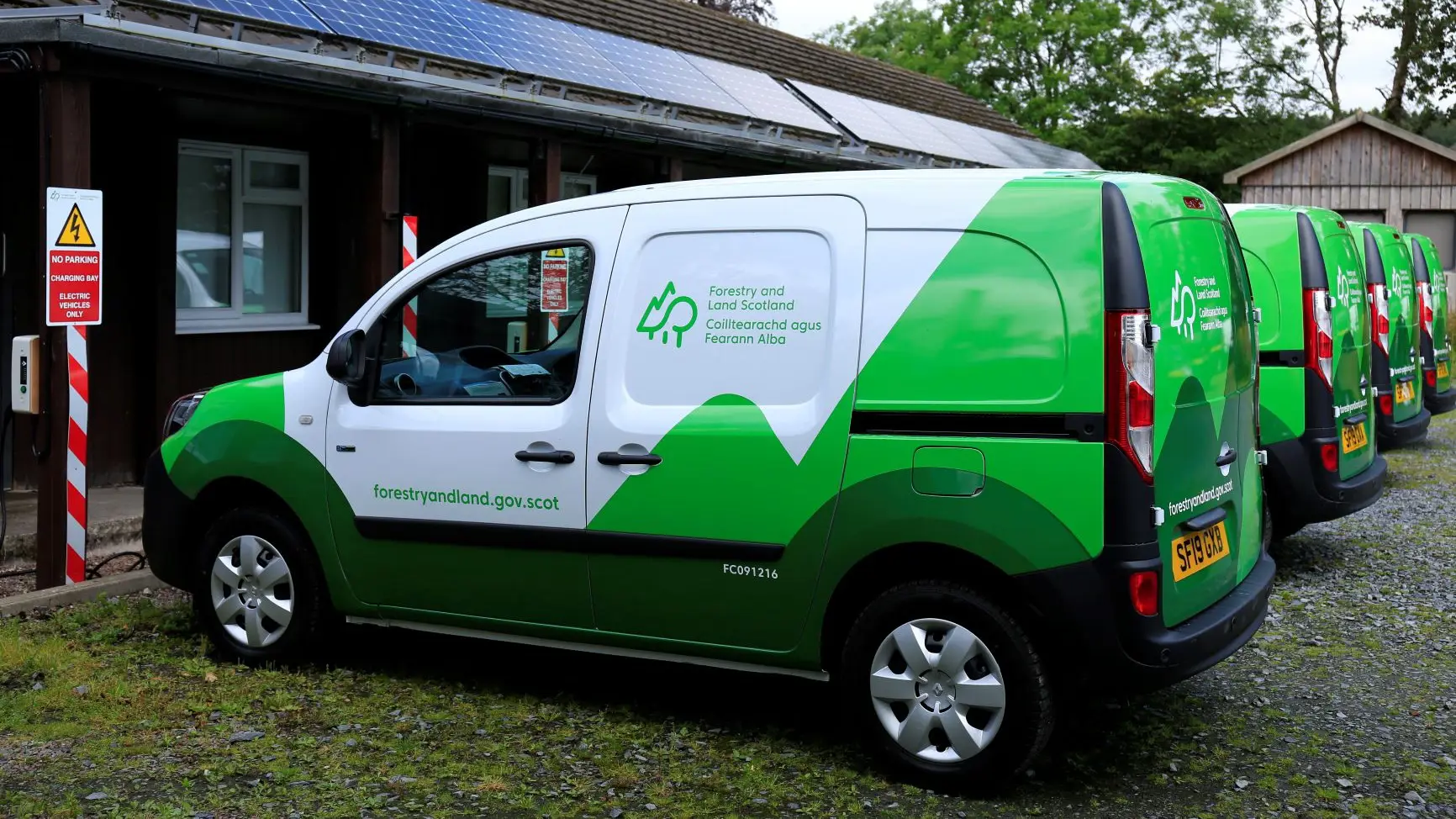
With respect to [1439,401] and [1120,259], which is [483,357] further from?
[1439,401]

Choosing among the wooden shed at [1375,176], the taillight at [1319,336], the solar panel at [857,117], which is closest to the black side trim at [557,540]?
the taillight at [1319,336]

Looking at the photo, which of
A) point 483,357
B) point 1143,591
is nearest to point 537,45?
point 483,357

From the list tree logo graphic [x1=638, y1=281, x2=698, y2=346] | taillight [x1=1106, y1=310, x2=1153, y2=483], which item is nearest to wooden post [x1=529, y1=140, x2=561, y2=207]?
tree logo graphic [x1=638, y1=281, x2=698, y2=346]

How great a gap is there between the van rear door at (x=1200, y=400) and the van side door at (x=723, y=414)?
98 cm

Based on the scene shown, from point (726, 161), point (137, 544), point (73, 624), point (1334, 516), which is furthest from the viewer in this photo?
point (726, 161)

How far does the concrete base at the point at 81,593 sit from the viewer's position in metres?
6.79

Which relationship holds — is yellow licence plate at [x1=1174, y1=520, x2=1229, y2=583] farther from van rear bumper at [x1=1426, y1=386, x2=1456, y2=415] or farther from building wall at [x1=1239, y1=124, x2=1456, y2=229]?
building wall at [x1=1239, y1=124, x2=1456, y2=229]

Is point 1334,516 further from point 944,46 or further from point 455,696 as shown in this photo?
point 944,46

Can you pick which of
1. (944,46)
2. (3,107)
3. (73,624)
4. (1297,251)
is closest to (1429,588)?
(1297,251)

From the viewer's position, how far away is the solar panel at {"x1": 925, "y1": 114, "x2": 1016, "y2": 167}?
716 inches

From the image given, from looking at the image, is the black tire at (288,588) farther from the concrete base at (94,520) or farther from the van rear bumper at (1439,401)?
the van rear bumper at (1439,401)

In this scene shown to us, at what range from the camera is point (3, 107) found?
949 centimetres

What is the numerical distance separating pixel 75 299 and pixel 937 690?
16.2ft

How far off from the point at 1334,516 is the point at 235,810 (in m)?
5.88
